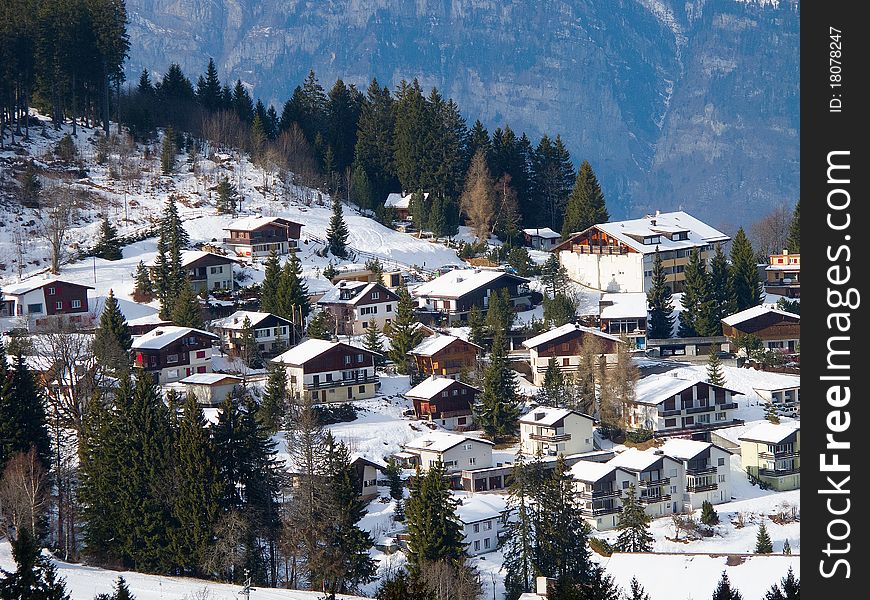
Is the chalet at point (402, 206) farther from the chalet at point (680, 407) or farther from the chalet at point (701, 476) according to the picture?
the chalet at point (701, 476)

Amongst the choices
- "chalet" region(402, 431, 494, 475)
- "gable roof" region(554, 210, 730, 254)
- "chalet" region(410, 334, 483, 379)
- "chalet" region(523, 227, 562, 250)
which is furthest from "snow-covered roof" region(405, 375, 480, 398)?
"chalet" region(523, 227, 562, 250)

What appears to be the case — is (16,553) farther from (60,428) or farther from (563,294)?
(563,294)

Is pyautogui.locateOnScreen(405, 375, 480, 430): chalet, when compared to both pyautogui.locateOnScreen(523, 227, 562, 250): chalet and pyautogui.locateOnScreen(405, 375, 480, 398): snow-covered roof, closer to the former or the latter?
pyautogui.locateOnScreen(405, 375, 480, 398): snow-covered roof

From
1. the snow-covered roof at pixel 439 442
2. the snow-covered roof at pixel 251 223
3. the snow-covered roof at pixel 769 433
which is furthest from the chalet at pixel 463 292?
the snow-covered roof at pixel 769 433

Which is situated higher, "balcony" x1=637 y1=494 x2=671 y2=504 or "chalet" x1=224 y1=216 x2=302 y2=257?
"chalet" x1=224 y1=216 x2=302 y2=257
